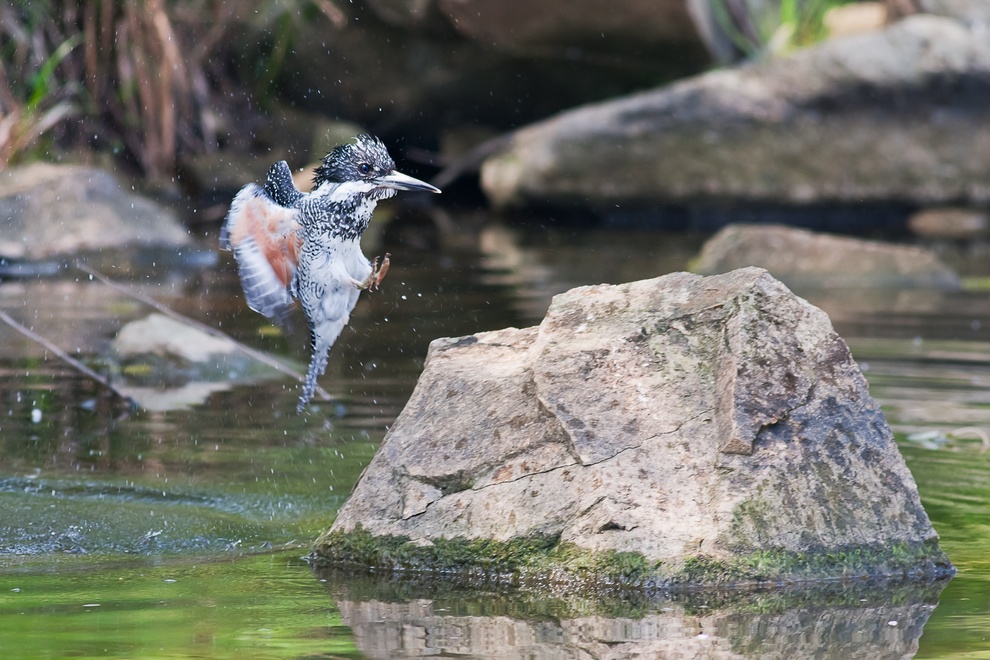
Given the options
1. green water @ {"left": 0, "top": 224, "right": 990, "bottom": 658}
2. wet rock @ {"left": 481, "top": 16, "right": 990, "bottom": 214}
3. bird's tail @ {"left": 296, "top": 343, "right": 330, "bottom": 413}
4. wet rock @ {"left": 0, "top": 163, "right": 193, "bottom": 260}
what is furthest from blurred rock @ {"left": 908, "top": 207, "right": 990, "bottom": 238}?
bird's tail @ {"left": 296, "top": 343, "right": 330, "bottom": 413}

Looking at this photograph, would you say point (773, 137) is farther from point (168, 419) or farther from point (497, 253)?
point (168, 419)

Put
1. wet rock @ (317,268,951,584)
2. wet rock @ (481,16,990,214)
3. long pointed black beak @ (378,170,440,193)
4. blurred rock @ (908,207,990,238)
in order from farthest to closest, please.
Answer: blurred rock @ (908,207,990,238) → wet rock @ (481,16,990,214) → long pointed black beak @ (378,170,440,193) → wet rock @ (317,268,951,584)

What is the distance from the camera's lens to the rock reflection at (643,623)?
3.06m

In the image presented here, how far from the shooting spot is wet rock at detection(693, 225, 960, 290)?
10039 millimetres

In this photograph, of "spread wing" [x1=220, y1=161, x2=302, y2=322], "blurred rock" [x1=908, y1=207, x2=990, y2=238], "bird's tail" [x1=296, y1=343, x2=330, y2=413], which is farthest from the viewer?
"blurred rock" [x1=908, y1=207, x2=990, y2=238]

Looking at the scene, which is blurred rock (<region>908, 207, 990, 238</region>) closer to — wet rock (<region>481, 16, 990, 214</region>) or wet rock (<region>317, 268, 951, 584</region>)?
wet rock (<region>481, 16, 990, 214</region>)

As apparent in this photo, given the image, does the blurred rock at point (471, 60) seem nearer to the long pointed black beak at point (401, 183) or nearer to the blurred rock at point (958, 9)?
the blurred rock at point (958, 9)

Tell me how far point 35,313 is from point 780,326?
5597mm

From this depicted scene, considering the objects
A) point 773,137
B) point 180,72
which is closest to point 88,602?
point 180,72

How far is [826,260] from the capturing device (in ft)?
33.7

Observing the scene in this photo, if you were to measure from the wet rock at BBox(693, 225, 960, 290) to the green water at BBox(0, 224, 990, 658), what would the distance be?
0.84 metres

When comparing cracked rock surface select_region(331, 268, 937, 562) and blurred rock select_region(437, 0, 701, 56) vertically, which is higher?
blurred rock select_region(437, 0, 701, 56)

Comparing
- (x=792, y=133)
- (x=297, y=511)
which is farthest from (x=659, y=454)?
(x=792, y=133)

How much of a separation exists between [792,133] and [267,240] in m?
9.91
